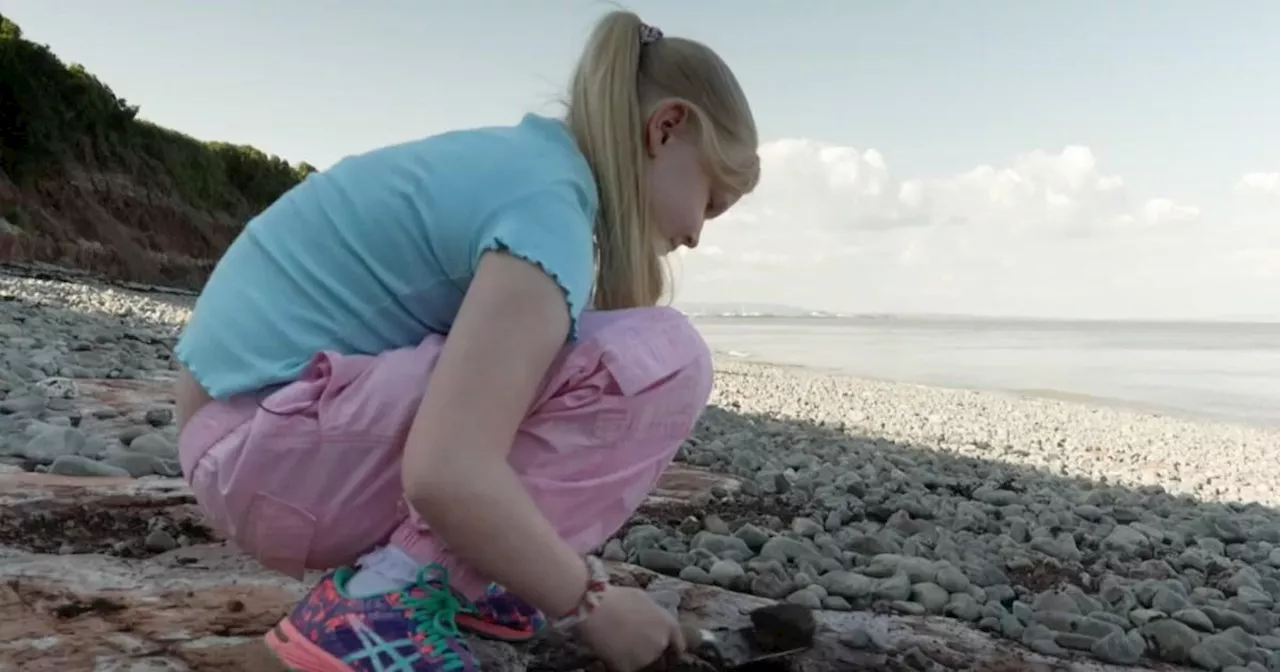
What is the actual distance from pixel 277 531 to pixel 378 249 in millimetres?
345

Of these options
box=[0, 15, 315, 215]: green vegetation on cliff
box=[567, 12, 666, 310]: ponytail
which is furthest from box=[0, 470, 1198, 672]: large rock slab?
box=[0, 15, 315, 215]: green vegetation on cliff

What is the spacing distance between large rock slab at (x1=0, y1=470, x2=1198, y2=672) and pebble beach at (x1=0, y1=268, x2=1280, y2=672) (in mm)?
104

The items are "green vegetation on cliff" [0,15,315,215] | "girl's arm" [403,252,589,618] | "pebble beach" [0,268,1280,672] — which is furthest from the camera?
"green vegetation on cliff" [0,15,315,215]

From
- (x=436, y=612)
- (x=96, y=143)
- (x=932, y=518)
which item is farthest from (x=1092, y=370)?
(x=96, y=143)

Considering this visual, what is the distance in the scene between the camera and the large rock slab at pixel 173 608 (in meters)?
1.28

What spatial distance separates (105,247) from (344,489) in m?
18.5

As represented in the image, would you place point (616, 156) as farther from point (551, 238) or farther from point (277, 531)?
point (277, 531)

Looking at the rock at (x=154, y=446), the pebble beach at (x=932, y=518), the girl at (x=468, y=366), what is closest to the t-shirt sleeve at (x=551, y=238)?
the girl at (x=468, y=366)

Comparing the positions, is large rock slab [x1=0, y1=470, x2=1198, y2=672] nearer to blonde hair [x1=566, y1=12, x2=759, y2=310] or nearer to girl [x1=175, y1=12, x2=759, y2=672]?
girl [x1=175, y1=12, x2=759, y2=672]

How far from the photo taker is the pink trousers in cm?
114

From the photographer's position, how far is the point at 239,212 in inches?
943

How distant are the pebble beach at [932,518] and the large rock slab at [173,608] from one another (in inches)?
4.1

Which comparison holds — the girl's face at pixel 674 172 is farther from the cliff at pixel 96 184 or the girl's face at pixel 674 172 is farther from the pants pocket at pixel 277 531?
the cliff at pixel 96 184

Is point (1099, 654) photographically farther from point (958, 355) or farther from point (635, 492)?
point (958, 355)
